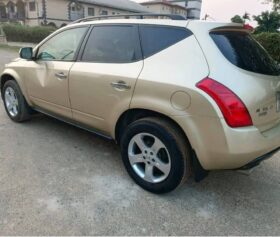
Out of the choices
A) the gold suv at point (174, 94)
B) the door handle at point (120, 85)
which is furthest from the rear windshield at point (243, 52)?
the door handle at point (120, 85)

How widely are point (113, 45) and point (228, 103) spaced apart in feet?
4.82

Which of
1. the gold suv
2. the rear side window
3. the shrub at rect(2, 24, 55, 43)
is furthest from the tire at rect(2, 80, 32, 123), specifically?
the shrub at rect(2, 24, 55, 43)

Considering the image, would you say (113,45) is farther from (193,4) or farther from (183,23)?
(193,4)

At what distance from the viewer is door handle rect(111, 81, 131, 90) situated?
2.73m

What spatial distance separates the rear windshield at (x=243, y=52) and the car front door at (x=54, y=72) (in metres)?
1.72

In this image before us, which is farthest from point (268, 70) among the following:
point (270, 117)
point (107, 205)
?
point (107, 205)

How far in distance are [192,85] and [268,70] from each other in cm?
91

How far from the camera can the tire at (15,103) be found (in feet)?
14.2

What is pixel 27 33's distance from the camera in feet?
73.7

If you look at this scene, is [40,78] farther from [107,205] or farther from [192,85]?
[192,85]

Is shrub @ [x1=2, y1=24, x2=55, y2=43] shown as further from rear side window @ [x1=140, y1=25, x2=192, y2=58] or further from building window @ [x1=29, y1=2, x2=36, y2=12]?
rear side window @ [x1=140, y1=25, x2=192, y2=58]

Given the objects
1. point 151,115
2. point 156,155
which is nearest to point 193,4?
point 151,115

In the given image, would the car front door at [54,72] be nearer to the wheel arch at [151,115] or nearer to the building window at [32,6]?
the wheel arch at [151,115]

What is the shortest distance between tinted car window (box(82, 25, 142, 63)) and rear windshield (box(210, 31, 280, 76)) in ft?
2.61
